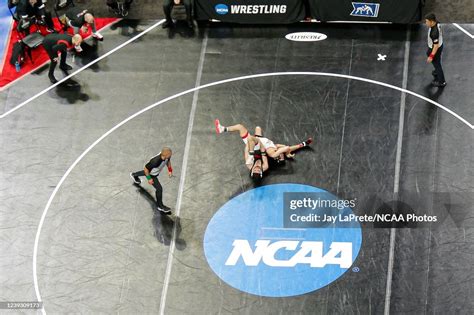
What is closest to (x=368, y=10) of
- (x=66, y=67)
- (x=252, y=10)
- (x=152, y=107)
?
(x=252, y=10)

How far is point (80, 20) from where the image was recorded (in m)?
20.5

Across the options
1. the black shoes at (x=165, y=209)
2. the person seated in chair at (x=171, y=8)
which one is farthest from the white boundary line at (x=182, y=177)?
the person seated in chair at (x=171, y=8)

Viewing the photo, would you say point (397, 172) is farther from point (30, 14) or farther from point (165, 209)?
point (30, 14)

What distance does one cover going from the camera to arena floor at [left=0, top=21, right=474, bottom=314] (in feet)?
54.6

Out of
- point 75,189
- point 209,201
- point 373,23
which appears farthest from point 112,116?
point 373,23

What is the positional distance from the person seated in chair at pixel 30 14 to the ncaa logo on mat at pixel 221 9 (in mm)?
4222

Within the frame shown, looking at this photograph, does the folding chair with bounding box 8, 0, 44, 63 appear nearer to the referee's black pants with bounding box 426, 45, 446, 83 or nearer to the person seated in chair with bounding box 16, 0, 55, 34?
the person seated in chair with bounding box 16, 0, 55, 34

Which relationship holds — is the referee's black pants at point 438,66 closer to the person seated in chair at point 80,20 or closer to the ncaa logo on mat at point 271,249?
the ncaa logo on mat at point 271,249

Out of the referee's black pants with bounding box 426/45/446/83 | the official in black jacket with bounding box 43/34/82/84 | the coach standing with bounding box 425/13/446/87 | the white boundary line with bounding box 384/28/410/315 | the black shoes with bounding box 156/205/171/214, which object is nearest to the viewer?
the white boundary line with bounding box 384/28/410/315

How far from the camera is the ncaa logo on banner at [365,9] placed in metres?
20.0

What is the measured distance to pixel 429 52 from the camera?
18.6 m

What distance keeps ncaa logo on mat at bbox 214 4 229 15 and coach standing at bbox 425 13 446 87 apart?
4.95 m

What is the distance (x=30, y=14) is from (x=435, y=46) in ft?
32.4

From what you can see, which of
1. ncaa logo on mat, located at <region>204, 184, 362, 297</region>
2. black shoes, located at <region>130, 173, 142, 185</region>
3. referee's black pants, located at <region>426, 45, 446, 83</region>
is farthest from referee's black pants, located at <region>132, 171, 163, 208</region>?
referee's black pants, located at <region>426, 45, 446, 83</region>
